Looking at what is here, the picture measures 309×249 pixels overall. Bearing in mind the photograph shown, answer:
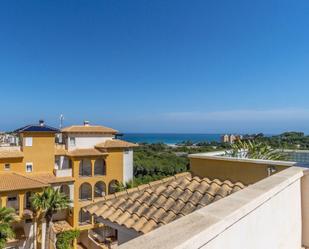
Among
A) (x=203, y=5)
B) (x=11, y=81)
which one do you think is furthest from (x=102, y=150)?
(x=11, y=81)

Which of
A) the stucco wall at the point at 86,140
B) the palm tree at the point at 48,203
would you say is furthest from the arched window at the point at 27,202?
the stucco wall at the point at 86,140

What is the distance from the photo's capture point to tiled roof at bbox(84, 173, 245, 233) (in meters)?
4.31

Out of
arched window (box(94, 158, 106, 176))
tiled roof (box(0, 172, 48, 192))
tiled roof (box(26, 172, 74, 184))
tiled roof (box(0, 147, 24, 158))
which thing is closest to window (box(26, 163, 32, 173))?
tiled roof (box(26, 172, 74, 184))

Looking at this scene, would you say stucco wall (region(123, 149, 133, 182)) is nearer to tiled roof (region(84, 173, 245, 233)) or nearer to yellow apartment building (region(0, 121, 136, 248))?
yellow apartment building (region(0, 121, 136, 248))

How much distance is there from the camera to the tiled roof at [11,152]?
21438mm

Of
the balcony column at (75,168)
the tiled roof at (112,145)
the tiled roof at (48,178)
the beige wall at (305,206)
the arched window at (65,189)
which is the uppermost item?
the beige wall at (305,206)

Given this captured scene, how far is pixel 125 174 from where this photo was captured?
26.8m

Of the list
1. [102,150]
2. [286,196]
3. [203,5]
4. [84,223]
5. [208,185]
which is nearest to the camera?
[286,196]

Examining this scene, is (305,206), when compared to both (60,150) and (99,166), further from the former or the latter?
(99,166)

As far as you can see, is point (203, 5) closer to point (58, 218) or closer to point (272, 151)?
point (272, 151)

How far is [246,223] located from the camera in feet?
6.56

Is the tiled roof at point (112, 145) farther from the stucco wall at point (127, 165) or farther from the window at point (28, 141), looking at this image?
the window at point (28, 141)

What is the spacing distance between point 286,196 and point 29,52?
38704 mm

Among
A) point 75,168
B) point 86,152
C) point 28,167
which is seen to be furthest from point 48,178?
point 86,152
